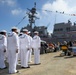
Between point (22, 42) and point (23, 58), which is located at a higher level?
point (22, 42)

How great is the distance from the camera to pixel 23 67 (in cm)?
1194

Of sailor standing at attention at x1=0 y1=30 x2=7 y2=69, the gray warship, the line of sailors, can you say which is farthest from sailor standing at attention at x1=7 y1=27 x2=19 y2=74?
the gray warship

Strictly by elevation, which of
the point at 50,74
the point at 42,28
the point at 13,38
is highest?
the point at 42,28

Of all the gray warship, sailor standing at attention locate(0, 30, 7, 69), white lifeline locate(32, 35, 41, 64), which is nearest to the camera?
sailor standing at attention locate(0, 30, 7, 69)

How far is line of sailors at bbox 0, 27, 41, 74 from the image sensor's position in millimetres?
10242

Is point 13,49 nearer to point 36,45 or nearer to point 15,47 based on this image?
point 15,47

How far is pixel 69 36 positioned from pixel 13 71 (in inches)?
2149

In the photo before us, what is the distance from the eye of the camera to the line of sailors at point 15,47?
1024cm

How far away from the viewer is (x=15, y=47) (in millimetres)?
10227

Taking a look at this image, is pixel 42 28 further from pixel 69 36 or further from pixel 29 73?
pixel 29 73

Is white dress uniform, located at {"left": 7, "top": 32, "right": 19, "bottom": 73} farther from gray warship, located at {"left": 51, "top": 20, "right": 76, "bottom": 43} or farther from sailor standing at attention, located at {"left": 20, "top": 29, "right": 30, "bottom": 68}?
gray warship, located at {"left": 51, "top": 20, "right": 76, "bottom": 43}

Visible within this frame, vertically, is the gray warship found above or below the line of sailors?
above

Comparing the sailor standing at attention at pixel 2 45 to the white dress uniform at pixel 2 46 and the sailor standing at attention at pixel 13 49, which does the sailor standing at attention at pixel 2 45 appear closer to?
the white dress uniform at pixel 2 46

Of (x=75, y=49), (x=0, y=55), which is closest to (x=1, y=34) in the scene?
(x=0, y=55)
